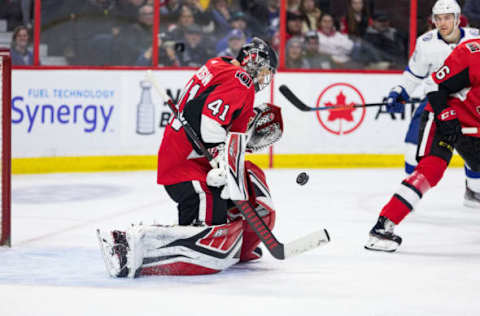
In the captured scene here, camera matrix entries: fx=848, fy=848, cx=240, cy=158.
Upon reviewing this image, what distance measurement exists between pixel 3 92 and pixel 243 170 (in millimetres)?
1200

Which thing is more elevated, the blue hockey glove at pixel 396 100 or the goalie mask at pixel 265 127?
the goalie mask at pixel 265 127

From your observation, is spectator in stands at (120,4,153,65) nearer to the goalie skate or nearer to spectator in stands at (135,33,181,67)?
spectator in stands at (135,33,181,67)

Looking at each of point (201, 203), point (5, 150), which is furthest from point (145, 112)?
point (201, 203)

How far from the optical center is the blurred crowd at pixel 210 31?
6.04 meters

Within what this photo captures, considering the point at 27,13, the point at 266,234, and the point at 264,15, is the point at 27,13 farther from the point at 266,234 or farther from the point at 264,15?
the point at 266,234

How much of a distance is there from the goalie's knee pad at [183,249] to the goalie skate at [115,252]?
0.06 meters

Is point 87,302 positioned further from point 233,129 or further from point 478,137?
point 478,137

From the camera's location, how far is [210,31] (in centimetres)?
642

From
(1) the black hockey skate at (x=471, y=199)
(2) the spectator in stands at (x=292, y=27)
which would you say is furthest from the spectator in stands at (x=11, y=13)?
(1) the black hockey skate at (x=471, y=199)

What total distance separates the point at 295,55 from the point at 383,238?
3267 mm

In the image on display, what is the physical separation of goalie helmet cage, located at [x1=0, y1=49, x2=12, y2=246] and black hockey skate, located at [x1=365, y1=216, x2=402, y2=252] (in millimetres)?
1463

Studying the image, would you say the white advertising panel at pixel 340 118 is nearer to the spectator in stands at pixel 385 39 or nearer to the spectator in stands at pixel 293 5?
the spectator in stands at pixel 385 39

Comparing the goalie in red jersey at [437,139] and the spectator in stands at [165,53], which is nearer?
the goalie in red jersey at [437,139]

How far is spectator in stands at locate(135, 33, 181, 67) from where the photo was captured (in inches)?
247
